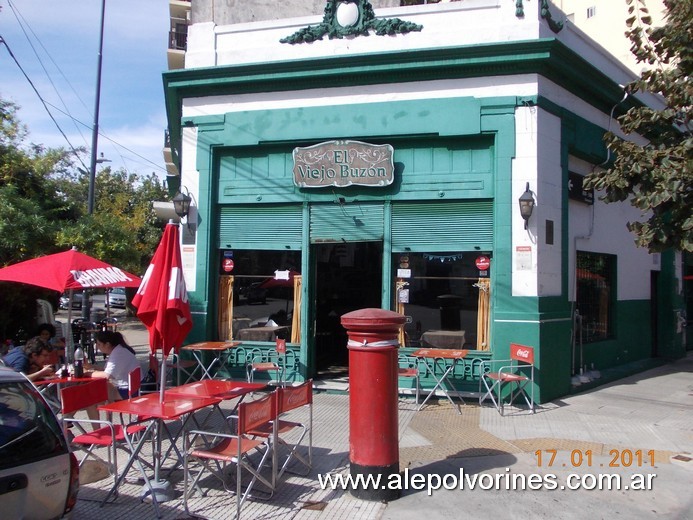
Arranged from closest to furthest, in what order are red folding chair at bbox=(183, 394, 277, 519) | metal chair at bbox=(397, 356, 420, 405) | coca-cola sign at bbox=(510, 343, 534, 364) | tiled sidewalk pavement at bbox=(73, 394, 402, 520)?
red folding chair at bbox=(183, 394, 277, 519), tiled sidewalk pavement at bbox=(73, 394, 402, 520), coca-cola sign at bbox=(510, 343, 534, 364), metal chair at bbox=(397, 356, 420, 405)

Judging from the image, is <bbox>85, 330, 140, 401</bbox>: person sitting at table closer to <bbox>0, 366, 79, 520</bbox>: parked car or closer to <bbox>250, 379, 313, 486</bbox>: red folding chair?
<bbox>250, 379, 313, 486</bbox>: red folding chair

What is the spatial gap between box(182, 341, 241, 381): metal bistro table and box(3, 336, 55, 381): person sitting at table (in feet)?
8.52

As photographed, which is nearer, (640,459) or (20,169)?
(640,459)

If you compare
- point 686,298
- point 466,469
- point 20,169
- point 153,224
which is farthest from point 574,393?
point 153,224

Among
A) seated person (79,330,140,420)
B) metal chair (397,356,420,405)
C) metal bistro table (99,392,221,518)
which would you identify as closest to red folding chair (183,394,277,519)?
metal bistro table (99,392,221,518)

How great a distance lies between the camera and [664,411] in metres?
9.08

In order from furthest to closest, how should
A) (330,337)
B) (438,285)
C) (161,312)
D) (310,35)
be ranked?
(330,337) < (310,35) < (438,285) < (161,312)

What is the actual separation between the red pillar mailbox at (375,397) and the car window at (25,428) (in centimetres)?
247

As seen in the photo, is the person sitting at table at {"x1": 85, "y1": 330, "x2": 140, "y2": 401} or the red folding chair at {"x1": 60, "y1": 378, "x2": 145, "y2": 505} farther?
the person sitting at table at {"x1": 85, "y1": 330, "x2": 140, "y2": 401}

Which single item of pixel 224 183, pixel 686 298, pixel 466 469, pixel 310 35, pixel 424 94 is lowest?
pixel 466 469

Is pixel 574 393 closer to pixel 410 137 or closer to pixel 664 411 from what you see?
pixel 664 411

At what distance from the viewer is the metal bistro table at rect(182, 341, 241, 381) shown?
987 centimetres

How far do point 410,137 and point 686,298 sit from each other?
10.9 metres

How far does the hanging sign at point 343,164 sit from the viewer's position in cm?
1003
